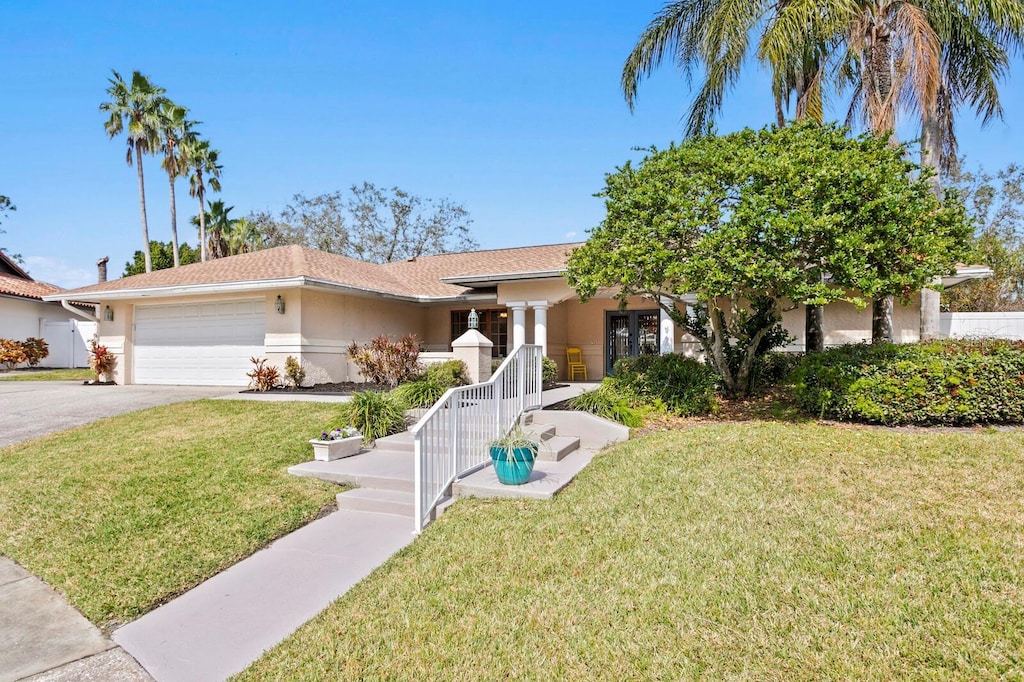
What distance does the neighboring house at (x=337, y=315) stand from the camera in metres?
12.9

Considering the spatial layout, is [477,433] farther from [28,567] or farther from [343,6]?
[343,6]

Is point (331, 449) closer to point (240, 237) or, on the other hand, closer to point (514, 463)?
→ point (514, 463)

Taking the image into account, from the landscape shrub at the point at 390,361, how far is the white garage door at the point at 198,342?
293 centimetres

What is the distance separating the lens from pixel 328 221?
115ft

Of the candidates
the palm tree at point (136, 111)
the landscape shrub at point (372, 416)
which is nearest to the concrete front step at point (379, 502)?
the landscape shrub at point (372, 416)

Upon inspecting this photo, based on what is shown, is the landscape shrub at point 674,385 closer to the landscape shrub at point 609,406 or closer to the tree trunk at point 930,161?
the landscape shrub at point 609,406

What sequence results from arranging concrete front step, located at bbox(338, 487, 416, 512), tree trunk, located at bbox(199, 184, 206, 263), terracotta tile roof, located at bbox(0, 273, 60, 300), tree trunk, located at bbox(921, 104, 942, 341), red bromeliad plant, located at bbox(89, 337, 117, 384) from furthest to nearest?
tree trunk, located at bbox(199, 184, 206, 263) → terracotta tile roof, located at bbox(0, 273, 60, 300) → red bromeliad plant, located at bbox(89, 337, 117, 384) → tree trunk, located at bbox(921, 104, 942, 341) → concrete front step, located at bbox(338, 487, 416, 512)

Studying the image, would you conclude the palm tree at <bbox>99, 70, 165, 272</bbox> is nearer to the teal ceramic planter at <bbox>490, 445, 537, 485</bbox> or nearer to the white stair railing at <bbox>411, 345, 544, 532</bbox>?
the white stair railing at <bbox>411, 345, 544, 532</bbox>

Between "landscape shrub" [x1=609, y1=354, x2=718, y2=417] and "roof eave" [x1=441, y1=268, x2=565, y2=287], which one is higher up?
"roof eave" [x1=441, y1=268, x2=565, y2=287]

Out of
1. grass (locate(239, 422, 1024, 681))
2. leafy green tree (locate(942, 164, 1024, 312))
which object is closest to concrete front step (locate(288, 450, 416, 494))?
grass (locate(239, 422, 1024, 681))

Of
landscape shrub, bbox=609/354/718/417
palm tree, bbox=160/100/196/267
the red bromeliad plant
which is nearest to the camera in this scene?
landscape shrub, bbox=609/354/718/417

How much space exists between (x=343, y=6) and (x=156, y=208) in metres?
25.3

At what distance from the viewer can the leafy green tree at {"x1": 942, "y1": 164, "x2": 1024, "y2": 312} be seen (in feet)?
62.6

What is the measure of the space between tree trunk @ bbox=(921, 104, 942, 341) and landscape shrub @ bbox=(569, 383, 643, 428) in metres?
6.02
